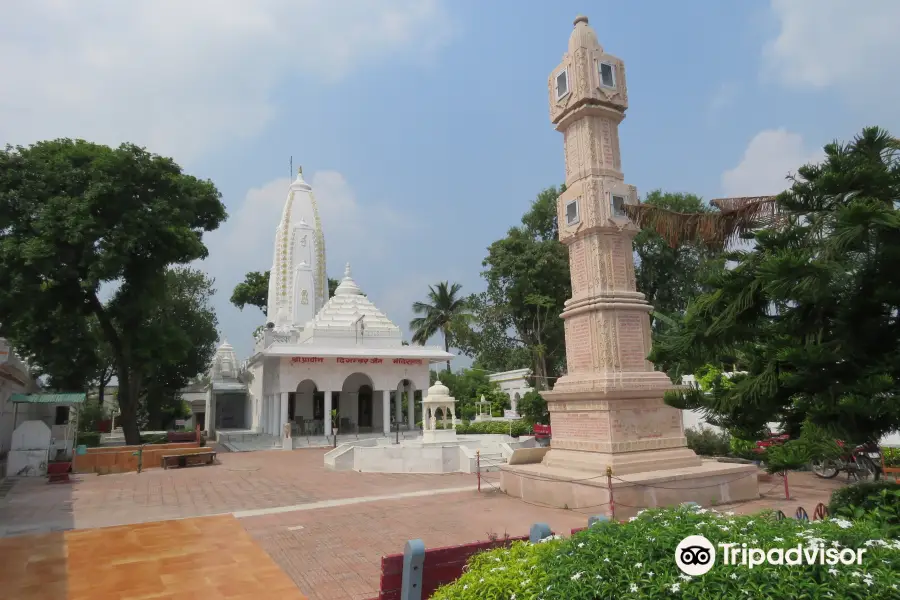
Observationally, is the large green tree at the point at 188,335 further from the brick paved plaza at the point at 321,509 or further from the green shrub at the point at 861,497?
the green shrub at the point at 861,497

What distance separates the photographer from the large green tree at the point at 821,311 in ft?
12.8

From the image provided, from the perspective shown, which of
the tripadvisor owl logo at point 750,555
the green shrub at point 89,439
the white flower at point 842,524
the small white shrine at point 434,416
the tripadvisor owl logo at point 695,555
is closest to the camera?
the tripadvisor owl logo at point 750,555

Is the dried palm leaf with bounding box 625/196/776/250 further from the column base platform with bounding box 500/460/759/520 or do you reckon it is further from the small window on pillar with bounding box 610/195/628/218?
the column base platform with bounding box 500/460/759/520

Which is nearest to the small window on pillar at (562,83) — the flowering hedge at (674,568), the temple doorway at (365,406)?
the flowering hedge at (674,568)

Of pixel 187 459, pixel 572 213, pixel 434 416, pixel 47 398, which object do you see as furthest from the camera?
pixel 434 416

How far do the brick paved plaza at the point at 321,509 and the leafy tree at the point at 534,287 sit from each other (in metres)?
17.8

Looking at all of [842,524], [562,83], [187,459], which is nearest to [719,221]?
[842,524]

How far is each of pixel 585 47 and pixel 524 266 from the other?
66.8ft

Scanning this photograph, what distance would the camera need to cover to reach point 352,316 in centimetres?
2933

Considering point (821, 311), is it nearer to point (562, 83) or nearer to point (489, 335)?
point (562, 83)

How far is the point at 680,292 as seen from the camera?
31.7 metres

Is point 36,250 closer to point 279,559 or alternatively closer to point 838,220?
point 279,559

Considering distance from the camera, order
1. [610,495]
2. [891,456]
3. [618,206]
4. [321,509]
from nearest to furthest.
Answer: [610,495], [321,509], [618,206], [891,456]

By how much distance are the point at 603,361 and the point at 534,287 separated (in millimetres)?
21948
